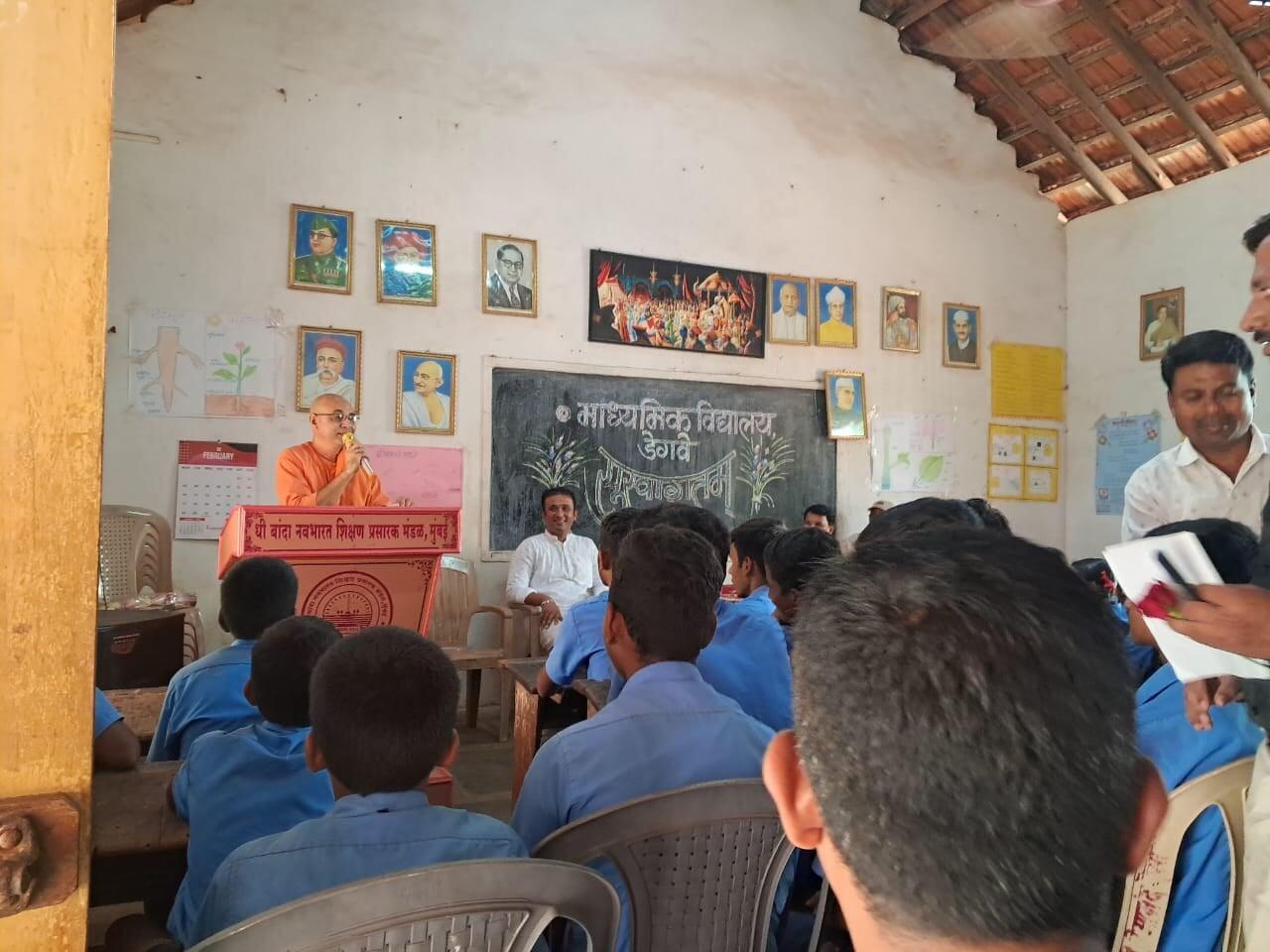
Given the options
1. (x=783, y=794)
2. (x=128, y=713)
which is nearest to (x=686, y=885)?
(x=783, y=794)

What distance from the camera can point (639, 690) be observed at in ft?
4.66

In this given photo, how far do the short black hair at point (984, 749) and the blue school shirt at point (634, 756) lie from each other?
79 cm

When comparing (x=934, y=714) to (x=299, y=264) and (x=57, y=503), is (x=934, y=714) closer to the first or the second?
(x=57, y=503)

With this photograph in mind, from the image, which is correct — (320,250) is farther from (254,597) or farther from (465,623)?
(254,597)

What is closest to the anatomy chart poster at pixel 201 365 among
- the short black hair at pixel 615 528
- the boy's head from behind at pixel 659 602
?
the short black hair at pixel 615 528

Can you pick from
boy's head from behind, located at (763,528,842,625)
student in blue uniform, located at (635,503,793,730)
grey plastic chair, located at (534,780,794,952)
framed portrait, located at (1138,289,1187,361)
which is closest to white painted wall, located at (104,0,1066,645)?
framed portrait, located at (1138,289,1187,361)

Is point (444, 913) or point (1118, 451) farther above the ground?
point (1118, 451)

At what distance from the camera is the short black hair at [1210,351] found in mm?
2090

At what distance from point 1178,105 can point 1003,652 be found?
6439 millimetres

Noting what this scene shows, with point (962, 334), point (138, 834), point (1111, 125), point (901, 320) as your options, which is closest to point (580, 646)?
point (138, 834)

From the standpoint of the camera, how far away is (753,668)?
1.98 m

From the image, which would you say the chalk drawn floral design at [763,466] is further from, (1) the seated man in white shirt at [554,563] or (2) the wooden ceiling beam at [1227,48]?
(2) the wooden ceiling beam at [1227,48]

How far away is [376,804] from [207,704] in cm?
103

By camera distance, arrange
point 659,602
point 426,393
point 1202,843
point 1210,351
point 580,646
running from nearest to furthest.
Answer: point 1202,843, point 659,602, point 1210,351, point 580,646, point 426,393
